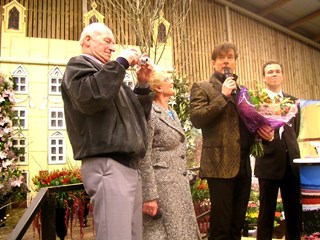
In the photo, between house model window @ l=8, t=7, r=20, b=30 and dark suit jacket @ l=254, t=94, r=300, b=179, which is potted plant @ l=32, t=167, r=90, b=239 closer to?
dark suit jacket @ l=254, t=94, r=300, b=179

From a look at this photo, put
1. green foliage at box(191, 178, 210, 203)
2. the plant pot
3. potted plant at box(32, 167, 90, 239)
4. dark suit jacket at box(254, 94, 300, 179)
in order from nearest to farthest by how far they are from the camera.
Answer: dark suit jacket at box(254, 94, 300, 179)
potted plant at box(32, 167, 90, 239)
the plant pot
green foliage at box(191, 178, 210, 203)

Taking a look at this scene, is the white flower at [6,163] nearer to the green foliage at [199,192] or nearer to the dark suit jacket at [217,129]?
the green foliage at [199,192]

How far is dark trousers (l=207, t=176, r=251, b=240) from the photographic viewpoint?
1914 mm

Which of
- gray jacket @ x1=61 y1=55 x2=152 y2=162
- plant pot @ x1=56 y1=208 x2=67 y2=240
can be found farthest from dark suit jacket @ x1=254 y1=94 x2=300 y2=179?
plant pot @ x1=56 y1=208 x2=67 y2=240

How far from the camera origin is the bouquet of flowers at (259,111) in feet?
6.56

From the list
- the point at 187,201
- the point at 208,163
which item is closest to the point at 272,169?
the point at 208,163

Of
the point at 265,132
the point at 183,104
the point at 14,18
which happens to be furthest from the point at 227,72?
the point at 14,18

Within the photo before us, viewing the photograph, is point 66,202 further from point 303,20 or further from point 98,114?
point 303,20

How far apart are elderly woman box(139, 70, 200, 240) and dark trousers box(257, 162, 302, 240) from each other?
2.20ft

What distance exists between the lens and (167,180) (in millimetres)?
1836

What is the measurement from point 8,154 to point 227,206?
167 inches

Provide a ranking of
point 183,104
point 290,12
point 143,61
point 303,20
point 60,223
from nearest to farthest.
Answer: point 143,61
point 60,223
point 183,104
point 290,12
point 303,20

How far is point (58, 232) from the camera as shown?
3127 mm

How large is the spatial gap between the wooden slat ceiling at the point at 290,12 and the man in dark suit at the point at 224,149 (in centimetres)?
818
